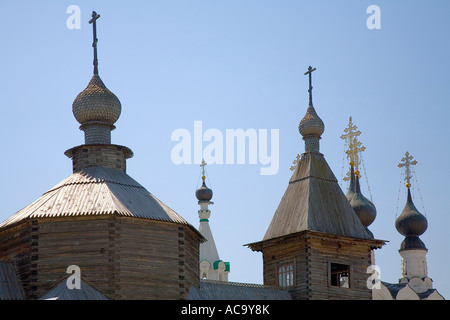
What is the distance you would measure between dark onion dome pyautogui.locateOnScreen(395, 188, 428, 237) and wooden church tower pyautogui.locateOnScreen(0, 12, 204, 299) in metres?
19.4

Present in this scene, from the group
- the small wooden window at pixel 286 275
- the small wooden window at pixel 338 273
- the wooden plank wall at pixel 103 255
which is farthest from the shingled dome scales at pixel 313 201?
the wooden plank wall at pixel 103 255

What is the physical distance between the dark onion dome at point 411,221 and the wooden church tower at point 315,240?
11.3 metres

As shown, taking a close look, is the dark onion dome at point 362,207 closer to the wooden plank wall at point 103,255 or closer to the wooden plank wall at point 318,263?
the wooden plank wall at point 318,263

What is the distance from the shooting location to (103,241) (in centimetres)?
2892

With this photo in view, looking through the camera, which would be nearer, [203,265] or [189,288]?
[189,288]

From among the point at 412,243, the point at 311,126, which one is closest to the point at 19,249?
the point at 311,126

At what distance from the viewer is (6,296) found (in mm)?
28344

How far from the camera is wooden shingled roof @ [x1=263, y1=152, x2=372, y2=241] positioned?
117 ft

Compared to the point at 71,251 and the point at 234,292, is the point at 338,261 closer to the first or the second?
the point at 234,292

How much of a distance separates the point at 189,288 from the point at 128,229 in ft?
9.97

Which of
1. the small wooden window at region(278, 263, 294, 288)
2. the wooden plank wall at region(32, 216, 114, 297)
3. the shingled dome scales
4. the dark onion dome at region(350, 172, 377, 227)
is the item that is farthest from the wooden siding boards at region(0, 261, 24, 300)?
the dark onion dome at region(350, 172, 377, 227)

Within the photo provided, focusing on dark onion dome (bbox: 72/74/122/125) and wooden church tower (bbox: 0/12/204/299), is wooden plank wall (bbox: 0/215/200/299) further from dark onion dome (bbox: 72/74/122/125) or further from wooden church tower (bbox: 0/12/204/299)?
dark onion dome (bbox: 72/74/122/125)

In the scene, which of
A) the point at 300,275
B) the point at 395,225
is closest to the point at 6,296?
the point at 300,275
